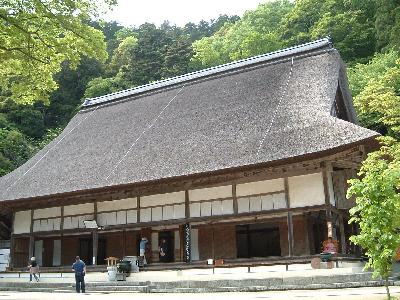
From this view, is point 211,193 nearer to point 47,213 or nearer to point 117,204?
point 117,204

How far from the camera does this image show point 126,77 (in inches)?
2077

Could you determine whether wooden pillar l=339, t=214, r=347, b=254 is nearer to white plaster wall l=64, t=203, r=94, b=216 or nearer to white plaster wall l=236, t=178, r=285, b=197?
white plaster wall l=236, t=178, r=285, b=197

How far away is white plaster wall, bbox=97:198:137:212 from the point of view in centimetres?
2008

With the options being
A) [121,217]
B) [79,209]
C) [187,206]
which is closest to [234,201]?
[187,206]

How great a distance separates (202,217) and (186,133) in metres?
4.01

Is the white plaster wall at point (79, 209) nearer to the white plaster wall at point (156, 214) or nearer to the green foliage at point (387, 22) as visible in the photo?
the white plaster wall at point (156, 214)

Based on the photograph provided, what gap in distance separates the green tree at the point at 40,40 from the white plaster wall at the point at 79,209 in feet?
27.1

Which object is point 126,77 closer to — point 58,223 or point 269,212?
point 58,223

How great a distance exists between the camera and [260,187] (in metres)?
17.2

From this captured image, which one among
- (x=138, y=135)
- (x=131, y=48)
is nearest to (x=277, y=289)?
(x=138, y=135)

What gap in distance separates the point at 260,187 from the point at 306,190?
5.76ft

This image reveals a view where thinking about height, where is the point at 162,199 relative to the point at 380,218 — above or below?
above

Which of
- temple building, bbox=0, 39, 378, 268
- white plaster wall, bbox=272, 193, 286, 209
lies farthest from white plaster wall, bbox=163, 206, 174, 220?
white plaster wall, bbox=272, 193, 286, 209

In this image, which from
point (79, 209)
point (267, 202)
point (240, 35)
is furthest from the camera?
point (240, 35)
